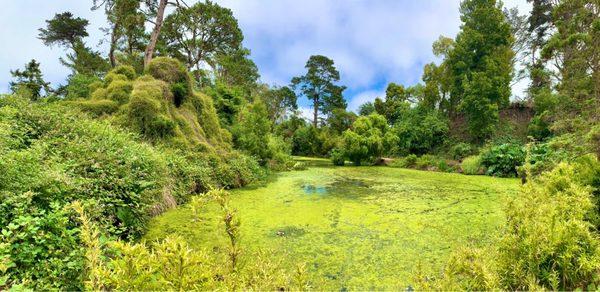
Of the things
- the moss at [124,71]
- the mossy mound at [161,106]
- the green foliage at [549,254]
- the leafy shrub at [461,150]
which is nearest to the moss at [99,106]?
the mossy mound at [161,106]

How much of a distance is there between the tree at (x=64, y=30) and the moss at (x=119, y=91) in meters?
11.7

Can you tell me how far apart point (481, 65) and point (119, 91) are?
49.9ft

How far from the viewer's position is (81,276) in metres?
1.94

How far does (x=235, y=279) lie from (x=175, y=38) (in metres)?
13.0

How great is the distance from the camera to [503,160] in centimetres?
1037

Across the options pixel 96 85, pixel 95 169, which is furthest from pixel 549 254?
pixel 96 85

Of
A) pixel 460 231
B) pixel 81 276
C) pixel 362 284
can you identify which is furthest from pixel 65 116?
pixel 460 231

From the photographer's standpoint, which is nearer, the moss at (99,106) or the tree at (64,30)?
the moss at (99,106)

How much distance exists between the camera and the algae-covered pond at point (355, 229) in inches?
107

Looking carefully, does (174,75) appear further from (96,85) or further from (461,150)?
(461,150)

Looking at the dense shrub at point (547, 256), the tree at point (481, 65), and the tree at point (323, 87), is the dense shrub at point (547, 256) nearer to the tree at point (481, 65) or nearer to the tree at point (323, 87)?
the tree at point (481, 65)

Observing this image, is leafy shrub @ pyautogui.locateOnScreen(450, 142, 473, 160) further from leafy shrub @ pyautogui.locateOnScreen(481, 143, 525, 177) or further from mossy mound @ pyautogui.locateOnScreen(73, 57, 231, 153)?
mossy mound @ pyautogui.locateOnScreen(73, 57, 231, 153)

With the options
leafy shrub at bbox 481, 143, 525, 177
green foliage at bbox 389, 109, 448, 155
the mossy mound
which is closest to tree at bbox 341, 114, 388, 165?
green foliage at bbox 389, 109, 448, 155

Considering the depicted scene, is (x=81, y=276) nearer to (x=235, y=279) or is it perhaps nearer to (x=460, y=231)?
(x=235, y=279)
